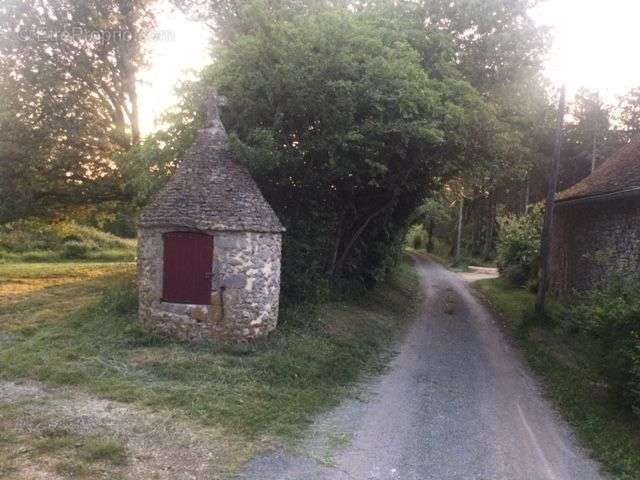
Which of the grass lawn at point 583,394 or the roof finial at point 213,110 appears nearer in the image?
the grass lawn at point 583,394

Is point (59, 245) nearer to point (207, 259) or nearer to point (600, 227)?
point (207, 259)

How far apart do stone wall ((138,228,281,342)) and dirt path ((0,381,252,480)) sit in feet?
11.7

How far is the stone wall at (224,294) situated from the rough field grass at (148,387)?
0.45 m

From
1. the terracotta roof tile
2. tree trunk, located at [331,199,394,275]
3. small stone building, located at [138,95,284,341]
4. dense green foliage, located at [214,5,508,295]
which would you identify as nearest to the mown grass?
small stone building, located at [138,95,284,341]

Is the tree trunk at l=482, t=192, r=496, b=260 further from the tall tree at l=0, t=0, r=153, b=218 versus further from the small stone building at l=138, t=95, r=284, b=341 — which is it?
the small stone building at l=138, t=95, r=284, b=341

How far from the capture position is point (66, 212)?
72.1ft

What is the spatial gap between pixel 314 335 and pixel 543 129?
13.9 metres

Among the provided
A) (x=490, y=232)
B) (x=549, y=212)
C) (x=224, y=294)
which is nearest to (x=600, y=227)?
(x=549, y=212)

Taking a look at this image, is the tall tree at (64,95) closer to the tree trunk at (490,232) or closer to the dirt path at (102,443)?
the dirt path at (102,443)

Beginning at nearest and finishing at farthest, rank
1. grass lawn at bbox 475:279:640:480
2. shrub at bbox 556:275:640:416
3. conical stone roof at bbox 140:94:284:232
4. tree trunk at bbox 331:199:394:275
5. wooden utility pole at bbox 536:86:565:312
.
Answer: grass lawn at bbox 475:279:640:480 < shrub at bbox 556:275:640:416 < conical stone roof at bbox 140:94:284:232 < wooden utility pole at bbox 536:86:565:312 < tree trunk at bbox 331:199:394:275

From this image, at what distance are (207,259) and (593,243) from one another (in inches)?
563

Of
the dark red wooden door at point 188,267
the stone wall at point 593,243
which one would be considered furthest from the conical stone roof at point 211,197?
the stone wall at point 593,243

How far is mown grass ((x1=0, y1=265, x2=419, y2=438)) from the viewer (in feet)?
29.7

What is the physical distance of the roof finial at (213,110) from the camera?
537 inches
